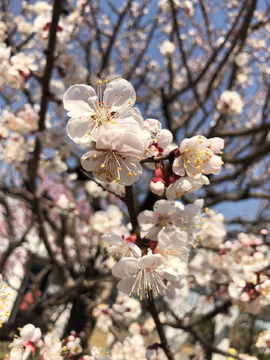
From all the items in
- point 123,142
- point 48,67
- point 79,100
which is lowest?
point 123,142

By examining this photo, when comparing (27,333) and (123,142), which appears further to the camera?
(27,333)

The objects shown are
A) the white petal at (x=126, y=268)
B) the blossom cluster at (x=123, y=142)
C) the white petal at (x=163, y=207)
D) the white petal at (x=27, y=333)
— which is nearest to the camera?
the blossom cluster at (x=123, y=142)

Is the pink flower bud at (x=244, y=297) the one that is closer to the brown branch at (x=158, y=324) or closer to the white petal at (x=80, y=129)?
the brown branch at (x=158, y=324)

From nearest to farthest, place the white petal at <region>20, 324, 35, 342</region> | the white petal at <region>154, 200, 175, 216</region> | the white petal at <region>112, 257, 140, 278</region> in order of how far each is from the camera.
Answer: the white petal at <region>112, 257, 140, 278</region>
the white petal at <region>154, 200, 175, 216</region>
the white petal at <region>20, 324, 35, 342</region>

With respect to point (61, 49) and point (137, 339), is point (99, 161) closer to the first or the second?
point (61, 49)

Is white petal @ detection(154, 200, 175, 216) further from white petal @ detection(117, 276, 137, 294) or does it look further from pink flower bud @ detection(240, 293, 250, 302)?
pink flower bud @ detection(240, 293, 250, 302)

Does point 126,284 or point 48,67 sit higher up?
point 48,67

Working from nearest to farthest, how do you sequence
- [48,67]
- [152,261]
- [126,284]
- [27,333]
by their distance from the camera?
[152,261]
[126,284]
[27,333]
[48,67]

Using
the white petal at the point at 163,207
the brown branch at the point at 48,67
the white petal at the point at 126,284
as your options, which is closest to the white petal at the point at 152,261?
the white petal at the point at 126,284

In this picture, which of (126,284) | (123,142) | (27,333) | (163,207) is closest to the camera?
(123,142)

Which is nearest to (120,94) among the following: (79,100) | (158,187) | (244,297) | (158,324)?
(79,100)

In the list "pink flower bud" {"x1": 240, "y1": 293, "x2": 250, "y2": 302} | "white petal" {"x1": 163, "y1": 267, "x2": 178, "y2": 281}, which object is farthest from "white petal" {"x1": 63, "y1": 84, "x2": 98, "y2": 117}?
"pink flower bud" {"x1": 240, "y1": 293, "x2": 250, "y2": 302}

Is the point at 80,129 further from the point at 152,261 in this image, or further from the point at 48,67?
the point at 48,67

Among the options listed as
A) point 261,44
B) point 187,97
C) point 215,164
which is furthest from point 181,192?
point 261,44
